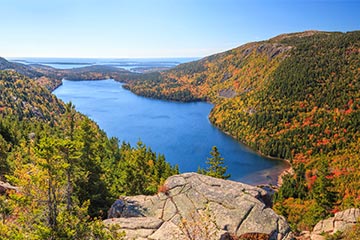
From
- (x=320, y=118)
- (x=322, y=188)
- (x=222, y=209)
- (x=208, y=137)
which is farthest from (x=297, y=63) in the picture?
(x=222, y=209)

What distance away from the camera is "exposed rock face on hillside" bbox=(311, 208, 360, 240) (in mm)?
25484

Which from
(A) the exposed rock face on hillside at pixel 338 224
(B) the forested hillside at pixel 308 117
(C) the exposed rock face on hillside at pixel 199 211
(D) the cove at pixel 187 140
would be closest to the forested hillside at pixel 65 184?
(C) the exposed rock face on hillside at pixel 199 211

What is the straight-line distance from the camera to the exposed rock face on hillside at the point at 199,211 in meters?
18.2

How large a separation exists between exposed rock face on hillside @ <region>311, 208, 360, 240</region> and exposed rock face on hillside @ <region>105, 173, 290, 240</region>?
594cm

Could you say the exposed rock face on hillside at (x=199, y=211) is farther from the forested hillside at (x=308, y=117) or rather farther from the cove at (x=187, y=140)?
the cove at (x=187, y=140)

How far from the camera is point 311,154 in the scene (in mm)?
116125

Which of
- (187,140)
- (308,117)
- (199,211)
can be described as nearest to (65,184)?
(199,211)

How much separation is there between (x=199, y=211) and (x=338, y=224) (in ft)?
48.6

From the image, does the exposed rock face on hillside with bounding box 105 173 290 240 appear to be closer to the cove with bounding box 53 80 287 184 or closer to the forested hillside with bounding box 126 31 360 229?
the forested hillside with bounding box 126 31 360 229

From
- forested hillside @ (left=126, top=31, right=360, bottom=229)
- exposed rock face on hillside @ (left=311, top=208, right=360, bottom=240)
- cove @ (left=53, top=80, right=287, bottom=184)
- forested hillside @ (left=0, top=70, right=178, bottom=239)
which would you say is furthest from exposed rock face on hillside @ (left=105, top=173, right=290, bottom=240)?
cove @ (left=53, top=80, right=287, bottom=184)

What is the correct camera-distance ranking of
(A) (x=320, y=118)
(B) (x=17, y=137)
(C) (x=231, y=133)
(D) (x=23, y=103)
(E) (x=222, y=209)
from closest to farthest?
(E) (x=222, y=209) < (B) (x=17, y=137) < (A) (x=320, y=118) < (C) (x=231, y=133) < (D) (x=23, y=103)

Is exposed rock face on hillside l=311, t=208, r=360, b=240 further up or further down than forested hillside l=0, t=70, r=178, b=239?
further down

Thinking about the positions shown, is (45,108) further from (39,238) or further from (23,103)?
(39,238)

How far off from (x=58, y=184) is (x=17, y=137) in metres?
68.5
